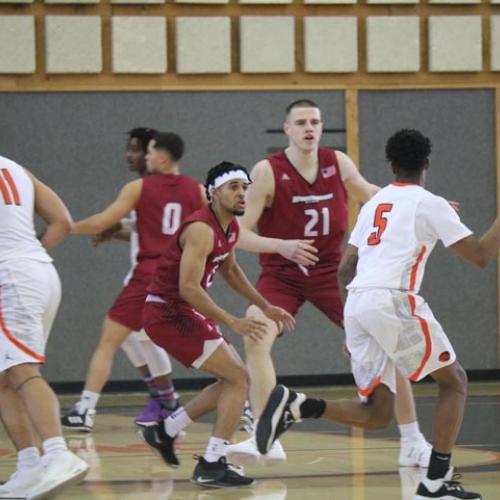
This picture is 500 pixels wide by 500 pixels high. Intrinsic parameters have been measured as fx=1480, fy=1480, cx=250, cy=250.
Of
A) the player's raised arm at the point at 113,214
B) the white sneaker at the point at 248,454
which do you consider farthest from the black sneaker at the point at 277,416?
the player's raised arm at the point at 113,214

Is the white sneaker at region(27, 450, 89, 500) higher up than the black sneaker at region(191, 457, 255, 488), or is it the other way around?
the white sneaker at region(27, 450, 89, 500)

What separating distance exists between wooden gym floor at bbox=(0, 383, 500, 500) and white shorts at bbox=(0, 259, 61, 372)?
0.84 m

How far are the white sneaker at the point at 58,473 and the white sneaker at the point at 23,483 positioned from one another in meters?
0.28

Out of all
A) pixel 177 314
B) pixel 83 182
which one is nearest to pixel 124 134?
pixel 83 182

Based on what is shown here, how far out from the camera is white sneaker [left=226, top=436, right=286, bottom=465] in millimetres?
7320

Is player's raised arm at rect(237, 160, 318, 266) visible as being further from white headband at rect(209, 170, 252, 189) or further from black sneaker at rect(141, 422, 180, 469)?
black sneaker at rect(141, 422, 180, 469)

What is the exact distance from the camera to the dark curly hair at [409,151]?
652 cm

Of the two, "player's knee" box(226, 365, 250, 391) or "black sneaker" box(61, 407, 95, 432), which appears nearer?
"player's knee" box(226, 365, 250, 391)

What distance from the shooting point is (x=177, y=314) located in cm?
722

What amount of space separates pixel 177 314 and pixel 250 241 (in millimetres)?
1077

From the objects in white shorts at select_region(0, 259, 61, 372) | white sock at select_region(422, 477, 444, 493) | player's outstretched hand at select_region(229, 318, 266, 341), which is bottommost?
white sock at select_region(422, 477, 444, 493)

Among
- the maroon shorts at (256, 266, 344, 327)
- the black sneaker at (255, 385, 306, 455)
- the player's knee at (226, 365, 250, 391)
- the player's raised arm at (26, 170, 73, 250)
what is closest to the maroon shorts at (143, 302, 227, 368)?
the player's knee at (226, 365, 250, 391)

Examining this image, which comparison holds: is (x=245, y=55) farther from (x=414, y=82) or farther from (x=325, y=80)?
(x=414, y=82)

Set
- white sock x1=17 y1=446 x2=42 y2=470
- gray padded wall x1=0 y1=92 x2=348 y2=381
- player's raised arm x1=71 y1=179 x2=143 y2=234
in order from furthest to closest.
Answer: gray padded wall x1=0 y1=92 x2=348 y2=381 < player's raised arm x1=71 y1=179 x2=143 y2=234 < white sock x1=17 y1=446 x2=42 y2=470
